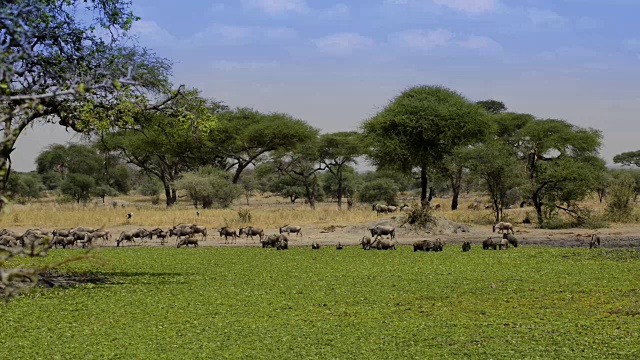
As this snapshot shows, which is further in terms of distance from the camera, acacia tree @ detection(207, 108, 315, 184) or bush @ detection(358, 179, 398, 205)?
bush @ detection(358, 179, 398, 205)

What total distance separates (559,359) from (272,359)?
398 cm

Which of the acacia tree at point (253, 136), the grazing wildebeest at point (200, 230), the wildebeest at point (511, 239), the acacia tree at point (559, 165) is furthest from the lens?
the acacia tree at point (253, 136)

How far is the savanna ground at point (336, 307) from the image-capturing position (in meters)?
9.84

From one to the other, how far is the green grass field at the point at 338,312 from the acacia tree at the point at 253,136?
3960cm

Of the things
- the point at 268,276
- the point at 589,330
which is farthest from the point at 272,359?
the point at 268,276

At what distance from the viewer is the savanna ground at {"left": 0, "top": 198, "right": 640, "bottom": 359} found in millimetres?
9844

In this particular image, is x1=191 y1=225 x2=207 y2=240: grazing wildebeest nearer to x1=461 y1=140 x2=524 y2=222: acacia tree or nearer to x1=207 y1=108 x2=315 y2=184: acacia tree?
x1=461 y1=140 x2=524 y2=222: acacia tree

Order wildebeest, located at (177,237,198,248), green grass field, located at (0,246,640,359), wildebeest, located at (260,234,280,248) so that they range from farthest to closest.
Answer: wildebeest, located at (177,237,198,248)
wildebeest, located at (260,234,280,248)
green grass field, located at (0,246,640,359)

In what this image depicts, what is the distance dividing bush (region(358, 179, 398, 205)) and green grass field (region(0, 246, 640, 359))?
49.1 m

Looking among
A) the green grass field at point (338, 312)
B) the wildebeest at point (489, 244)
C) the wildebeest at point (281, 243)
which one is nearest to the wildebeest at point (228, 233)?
the wildebeest at point (281, 243)

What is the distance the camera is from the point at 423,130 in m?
41.9

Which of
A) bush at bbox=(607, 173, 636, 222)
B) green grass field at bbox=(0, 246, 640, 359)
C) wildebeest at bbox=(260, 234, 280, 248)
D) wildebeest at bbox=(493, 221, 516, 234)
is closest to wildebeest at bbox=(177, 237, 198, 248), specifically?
wildebeest at bbox=(260, 234, 280, 248)

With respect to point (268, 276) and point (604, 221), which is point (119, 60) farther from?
point (604, 221)

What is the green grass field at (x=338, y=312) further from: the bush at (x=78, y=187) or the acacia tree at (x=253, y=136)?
the bush at (x=78, y=187)
